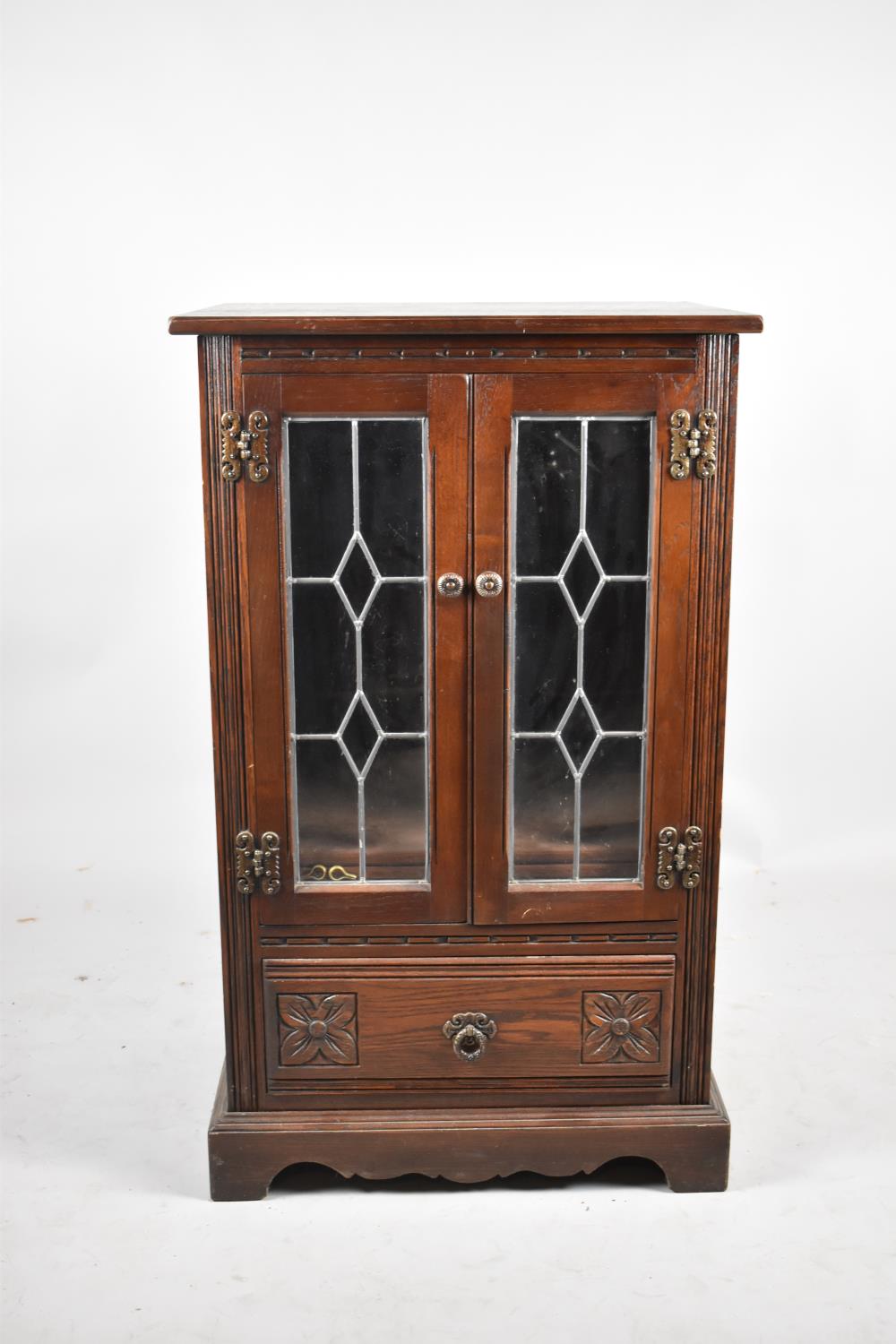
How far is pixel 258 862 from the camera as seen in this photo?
8.86 feet

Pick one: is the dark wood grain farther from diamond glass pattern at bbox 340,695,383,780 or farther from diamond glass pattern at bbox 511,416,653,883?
diamond glass pattern at bbox 340,695,383,780

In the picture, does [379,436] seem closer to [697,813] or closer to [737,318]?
[737,318]

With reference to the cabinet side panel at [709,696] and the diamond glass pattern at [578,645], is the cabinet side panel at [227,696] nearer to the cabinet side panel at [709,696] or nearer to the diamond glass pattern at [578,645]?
the diamond glass pattern at [578,645]

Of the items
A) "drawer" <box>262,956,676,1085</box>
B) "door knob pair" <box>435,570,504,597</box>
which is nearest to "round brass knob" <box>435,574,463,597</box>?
"door knob pair" <box>435,570,504,597</box>

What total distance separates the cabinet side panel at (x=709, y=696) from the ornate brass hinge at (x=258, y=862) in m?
0.73

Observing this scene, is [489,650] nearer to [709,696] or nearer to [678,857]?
[709,696]

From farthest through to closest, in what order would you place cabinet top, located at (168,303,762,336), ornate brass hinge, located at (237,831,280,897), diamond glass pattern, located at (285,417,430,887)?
ornate brass hinge, located at (237,831,280,897), diamond glass pattern, located at (285,417,430,887), cabinet top, located at (168,303,762,336)

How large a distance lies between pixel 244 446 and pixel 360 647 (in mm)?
392

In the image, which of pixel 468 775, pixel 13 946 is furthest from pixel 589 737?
pixel 13 946

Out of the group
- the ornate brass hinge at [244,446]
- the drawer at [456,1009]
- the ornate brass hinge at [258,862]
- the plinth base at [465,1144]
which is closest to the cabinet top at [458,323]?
the ornate brass hinge at [244,446]

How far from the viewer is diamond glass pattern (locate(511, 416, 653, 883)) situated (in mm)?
2600

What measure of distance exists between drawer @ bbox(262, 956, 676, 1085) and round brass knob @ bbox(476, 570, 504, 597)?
67 cm

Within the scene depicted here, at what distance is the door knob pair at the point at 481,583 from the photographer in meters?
2.60

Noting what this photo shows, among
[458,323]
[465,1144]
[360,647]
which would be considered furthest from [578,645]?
[465,1144]
